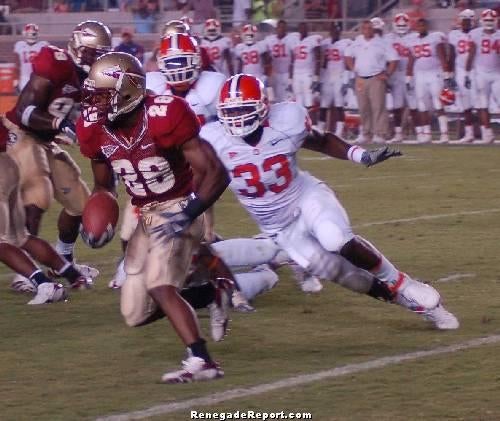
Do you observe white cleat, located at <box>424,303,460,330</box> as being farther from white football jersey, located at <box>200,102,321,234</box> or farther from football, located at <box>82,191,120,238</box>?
football, located at <box>82,191,120,238</box>

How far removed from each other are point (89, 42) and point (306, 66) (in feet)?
33.7

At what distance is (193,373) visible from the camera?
15.6 ft

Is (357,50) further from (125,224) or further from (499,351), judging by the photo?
(499,351)

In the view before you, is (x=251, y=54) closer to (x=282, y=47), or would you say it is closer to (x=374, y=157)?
(x=282, y=47)

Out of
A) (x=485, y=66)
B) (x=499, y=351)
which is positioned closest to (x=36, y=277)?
(x=499, y=351)

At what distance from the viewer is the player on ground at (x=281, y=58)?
55.6 feet

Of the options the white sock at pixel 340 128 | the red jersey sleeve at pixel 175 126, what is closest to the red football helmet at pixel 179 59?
the red jersey sleeve at pixel 175 126

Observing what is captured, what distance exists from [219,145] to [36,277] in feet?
4.12

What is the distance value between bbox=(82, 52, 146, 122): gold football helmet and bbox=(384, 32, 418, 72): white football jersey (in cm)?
1113

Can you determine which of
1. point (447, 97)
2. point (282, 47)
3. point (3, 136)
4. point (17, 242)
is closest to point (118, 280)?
point (17, 242)

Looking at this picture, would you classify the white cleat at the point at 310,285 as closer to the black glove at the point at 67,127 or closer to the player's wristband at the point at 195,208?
the black glove at the point at 67,127

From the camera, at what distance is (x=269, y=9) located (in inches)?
794

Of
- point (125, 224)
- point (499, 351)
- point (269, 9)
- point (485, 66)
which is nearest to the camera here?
point (499, 351)

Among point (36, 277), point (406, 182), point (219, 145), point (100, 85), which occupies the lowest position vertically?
point (406, 182)
